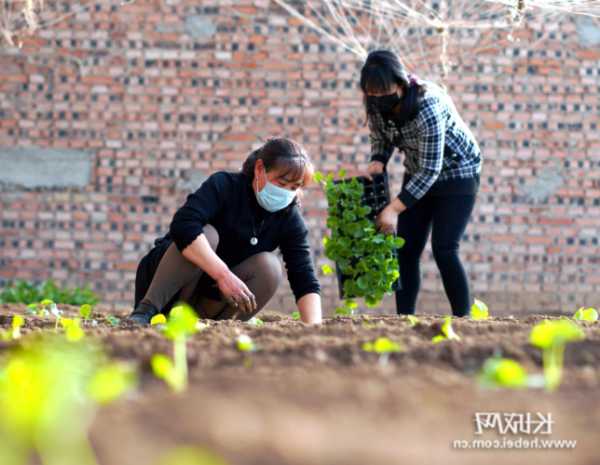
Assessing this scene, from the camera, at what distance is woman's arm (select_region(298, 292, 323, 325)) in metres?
3.29

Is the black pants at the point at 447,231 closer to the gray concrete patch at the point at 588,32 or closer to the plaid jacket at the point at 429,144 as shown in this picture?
the plaid jacket at the point at 429,144

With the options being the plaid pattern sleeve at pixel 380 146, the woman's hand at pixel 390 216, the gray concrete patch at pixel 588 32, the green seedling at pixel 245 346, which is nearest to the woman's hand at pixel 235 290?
the woman's hand at pixel 390 216

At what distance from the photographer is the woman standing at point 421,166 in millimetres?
3623

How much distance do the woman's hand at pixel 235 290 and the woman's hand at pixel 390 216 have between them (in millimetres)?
871

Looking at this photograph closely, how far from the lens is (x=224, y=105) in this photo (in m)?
6.42

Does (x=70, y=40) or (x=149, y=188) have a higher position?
(x=70, y=40)

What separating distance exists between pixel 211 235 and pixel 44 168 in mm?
3520

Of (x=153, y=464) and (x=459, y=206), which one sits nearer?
(x=153, y=464)

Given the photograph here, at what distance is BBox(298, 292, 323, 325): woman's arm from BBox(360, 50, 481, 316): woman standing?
64 cm

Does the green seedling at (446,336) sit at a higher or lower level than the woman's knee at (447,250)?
higher

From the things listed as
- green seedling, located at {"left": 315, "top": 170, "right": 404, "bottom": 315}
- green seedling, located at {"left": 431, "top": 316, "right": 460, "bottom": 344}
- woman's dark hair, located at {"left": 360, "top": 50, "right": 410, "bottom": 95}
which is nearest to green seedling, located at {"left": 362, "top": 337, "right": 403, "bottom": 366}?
green seedling, located at {"left": 431, "top": 316, "right": 460, "bottom": 344}

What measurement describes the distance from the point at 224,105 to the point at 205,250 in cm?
345

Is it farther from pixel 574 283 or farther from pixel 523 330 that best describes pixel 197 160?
pixel 523 330

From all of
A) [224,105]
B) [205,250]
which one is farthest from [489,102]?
[205,250]
